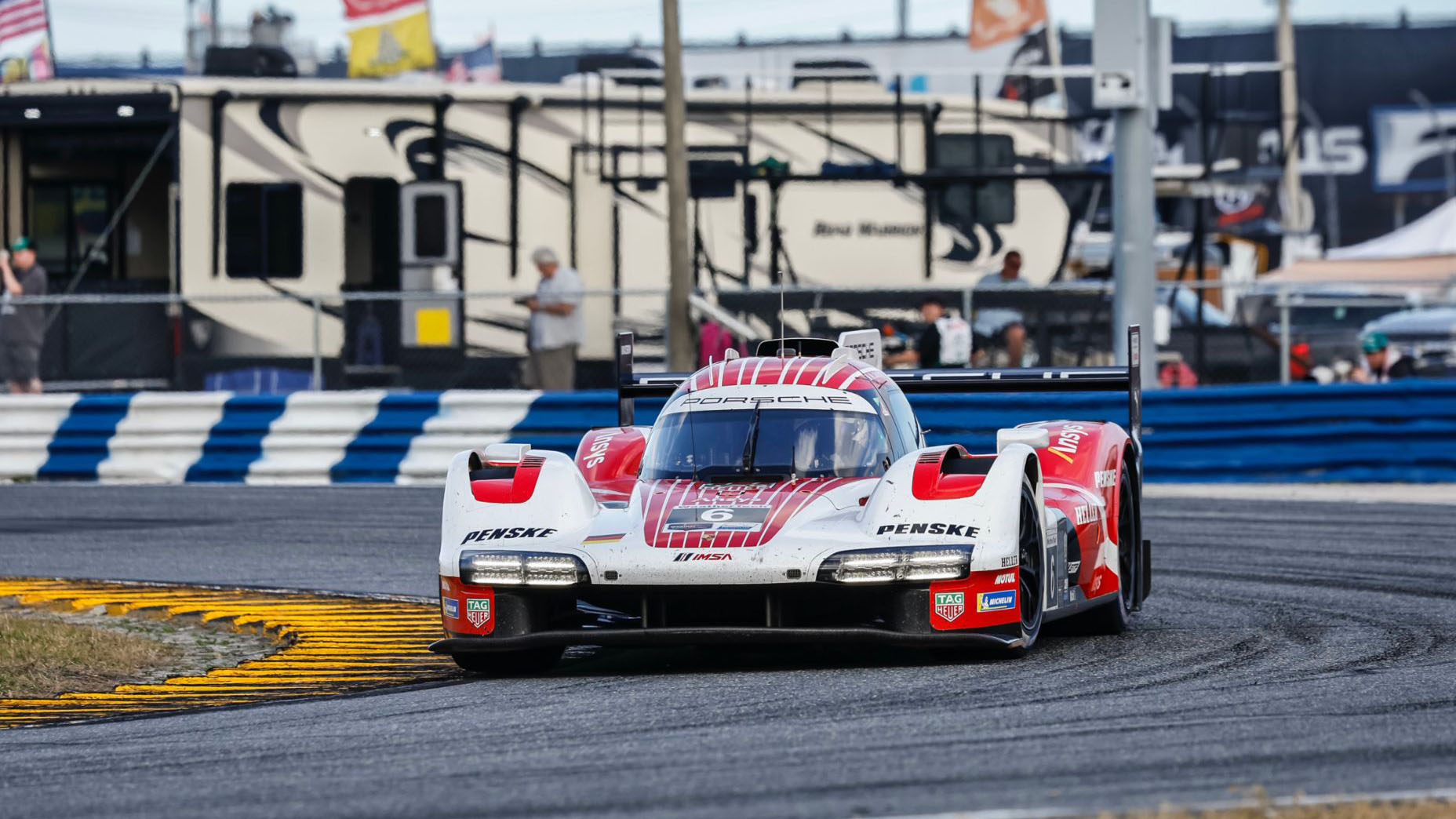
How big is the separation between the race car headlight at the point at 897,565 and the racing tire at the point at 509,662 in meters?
1.18

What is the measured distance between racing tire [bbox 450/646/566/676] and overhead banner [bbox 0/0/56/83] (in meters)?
26.6

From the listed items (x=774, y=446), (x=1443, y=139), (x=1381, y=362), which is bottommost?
(x=774, y=446)

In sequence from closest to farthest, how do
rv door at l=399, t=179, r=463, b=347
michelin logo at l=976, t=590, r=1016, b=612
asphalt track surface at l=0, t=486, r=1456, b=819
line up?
asphalt track surface at l=0, t=486, r=1456, b=819 → michelin logo at l=976, t=590, r=1016, b=612 → rv door at l=399, t=179, r=463, b=347

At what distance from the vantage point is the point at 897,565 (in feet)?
25.9

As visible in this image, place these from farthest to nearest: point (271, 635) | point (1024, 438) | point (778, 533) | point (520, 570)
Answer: point (271, 635), point (1024, 438), point (520, 570), point (778, 533)

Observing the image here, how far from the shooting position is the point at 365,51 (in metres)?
27.2

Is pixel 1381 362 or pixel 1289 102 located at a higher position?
pixel 1289 102

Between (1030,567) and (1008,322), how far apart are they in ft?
38.3

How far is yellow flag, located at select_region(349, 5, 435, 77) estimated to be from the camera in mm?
26938

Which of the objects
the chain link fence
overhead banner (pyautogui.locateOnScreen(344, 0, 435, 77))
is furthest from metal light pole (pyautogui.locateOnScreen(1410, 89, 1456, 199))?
overhead banner (pyautogui.locateOnScreen(344, 0, 435, 77))

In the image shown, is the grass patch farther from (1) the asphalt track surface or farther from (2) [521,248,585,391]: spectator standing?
(2) [521,248,585,391]: spectator standing

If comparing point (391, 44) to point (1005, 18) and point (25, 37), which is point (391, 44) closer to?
point (1005, 18)

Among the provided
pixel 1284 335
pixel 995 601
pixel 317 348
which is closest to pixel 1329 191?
pixel 1284 335

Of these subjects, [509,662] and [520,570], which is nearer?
[520,570]
